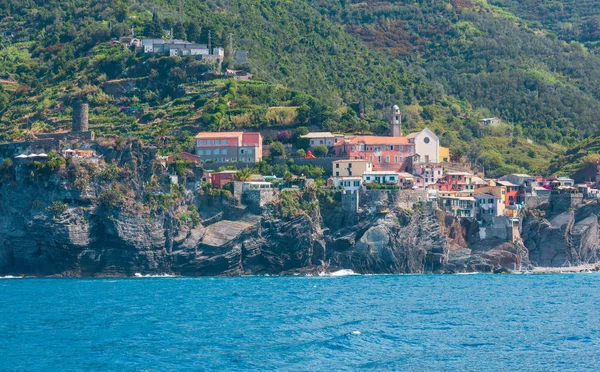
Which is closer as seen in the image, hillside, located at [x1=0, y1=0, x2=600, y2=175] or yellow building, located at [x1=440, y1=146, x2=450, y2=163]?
yellow building, located at [x1=440, y1=146, x2=450, y2=163]

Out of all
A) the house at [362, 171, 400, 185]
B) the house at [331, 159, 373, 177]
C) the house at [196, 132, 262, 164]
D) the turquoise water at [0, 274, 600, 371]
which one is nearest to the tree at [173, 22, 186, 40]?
the house at [196, 132, 262, 164]

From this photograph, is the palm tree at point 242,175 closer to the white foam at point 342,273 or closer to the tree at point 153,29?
the white foam at point 342,273

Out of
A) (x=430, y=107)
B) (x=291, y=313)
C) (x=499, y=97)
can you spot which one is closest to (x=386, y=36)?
(x=499, y=97)

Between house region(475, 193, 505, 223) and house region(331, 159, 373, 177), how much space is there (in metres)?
10.8

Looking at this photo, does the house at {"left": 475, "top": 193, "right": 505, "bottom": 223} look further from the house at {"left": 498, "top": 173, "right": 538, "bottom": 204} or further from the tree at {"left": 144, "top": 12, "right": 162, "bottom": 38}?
the tree at {"left": 144, "top": 12, "right": 162, "bottom": 38}

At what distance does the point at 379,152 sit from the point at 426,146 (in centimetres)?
727

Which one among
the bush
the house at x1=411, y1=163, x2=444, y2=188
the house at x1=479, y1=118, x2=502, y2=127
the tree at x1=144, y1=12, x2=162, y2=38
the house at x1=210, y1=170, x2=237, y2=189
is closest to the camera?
the bush

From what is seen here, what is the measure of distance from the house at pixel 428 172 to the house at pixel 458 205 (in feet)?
19.3

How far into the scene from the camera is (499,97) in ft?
552

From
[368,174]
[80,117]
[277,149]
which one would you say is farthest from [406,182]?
[80,117]

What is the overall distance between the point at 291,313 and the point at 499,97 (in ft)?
361

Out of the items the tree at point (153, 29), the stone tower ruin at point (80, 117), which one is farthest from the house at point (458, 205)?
the tree at point (153, 29)

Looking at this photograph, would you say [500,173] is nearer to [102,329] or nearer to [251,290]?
[251,290]

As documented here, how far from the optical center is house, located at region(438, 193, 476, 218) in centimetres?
10069
